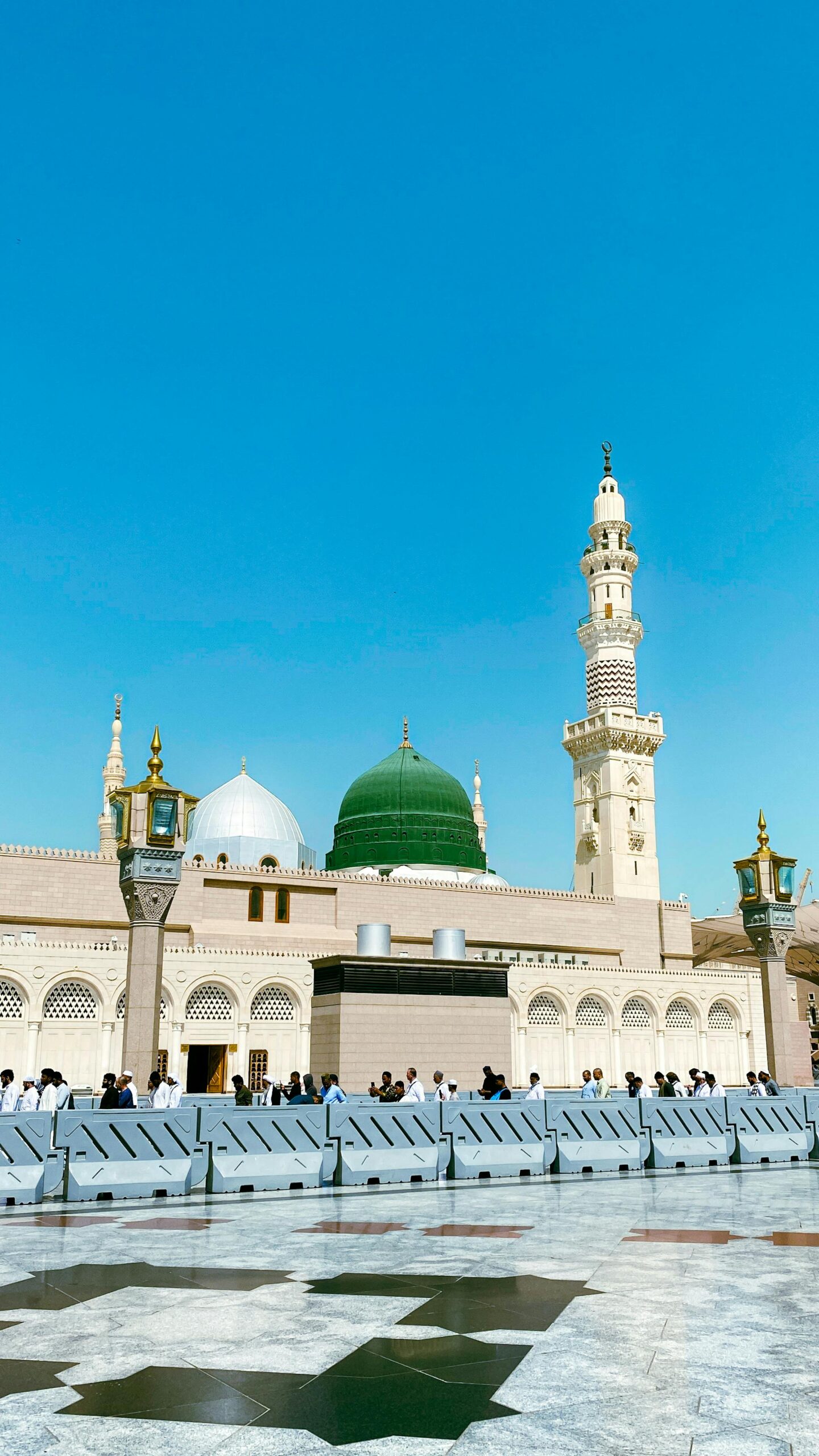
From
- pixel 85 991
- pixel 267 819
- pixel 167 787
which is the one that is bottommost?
pixel 85 991

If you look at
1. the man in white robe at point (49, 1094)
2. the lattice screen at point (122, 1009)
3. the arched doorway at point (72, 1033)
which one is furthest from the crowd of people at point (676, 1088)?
the arched doorway at point (72, 1033)

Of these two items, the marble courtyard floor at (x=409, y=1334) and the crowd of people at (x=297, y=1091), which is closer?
the marble courtyard floor at (x=409, y=1334)

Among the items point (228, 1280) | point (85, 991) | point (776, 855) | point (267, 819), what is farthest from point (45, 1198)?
point (267, 819)

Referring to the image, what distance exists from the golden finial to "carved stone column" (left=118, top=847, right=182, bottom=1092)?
122cm

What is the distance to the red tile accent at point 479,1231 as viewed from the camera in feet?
29.7

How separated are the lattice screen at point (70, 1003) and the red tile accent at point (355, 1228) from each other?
25.0m

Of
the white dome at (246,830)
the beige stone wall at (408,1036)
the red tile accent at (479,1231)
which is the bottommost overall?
the red tile accent at (479,1231)

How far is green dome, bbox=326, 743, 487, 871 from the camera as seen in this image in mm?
53094

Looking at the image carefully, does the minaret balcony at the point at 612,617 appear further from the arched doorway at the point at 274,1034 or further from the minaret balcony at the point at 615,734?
the arched doorway at the point at 274,1034

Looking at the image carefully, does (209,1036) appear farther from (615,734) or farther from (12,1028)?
(615,734)

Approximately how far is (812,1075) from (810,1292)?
3346 centimetres

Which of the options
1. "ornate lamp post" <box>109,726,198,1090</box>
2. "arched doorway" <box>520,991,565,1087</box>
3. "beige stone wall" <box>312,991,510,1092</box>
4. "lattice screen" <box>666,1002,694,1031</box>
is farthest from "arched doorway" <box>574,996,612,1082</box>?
"ornate lamp post" <box>109,726,198,1090</box>

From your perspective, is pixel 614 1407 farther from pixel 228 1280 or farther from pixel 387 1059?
pixel 387 1059

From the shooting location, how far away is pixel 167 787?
19453 millimetres
